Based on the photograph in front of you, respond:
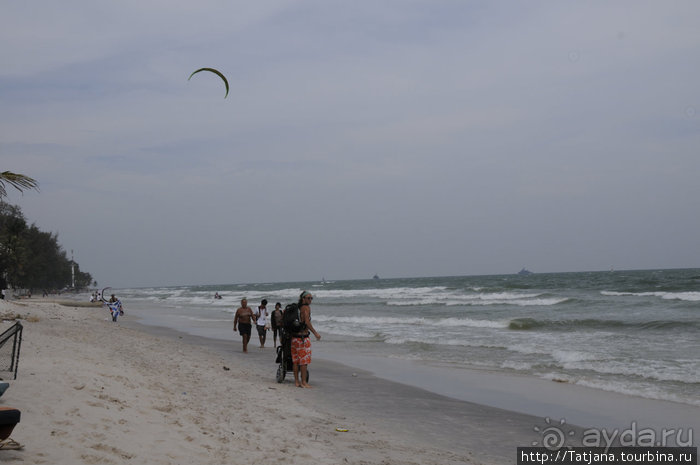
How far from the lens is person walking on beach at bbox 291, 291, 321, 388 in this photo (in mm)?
9328

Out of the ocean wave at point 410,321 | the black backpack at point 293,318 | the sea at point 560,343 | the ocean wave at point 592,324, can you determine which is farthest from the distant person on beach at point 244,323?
the ocean wave at point 592,324

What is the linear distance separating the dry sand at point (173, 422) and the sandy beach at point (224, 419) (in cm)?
1

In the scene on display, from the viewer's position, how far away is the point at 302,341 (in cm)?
947

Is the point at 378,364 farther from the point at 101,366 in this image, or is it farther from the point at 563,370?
the point at 101,366

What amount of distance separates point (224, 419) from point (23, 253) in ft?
172

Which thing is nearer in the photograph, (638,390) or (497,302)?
(638,390)

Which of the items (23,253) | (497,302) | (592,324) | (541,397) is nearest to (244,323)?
(541,397)

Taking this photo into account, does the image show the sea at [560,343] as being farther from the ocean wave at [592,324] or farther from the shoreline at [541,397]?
the shoreline at [541,397]

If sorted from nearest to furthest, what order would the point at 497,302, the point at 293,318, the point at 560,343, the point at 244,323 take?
the point at 293,318 → the point at 244,323 → the point at 560,343 → the point at 497,302

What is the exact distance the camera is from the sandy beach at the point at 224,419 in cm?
501

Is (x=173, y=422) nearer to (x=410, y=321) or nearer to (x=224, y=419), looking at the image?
(x=224, y=419)

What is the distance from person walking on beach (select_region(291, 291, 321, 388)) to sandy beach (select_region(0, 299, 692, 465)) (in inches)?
11.7

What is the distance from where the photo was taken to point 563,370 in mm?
11297

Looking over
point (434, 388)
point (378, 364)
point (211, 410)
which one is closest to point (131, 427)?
point (211, 410)
